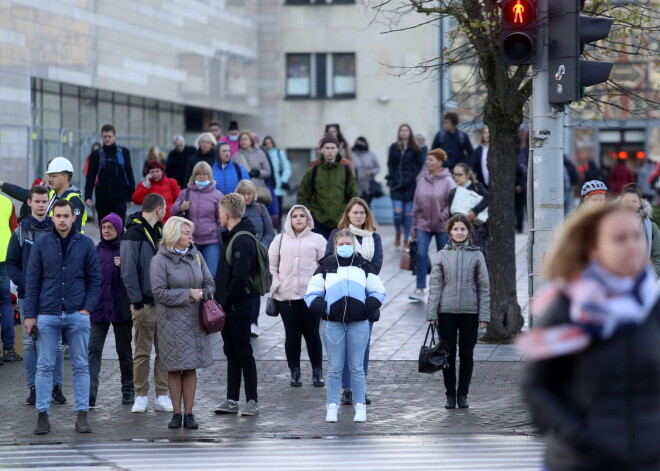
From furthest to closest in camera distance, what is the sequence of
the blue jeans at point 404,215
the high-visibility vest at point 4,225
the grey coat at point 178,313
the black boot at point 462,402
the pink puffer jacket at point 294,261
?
the blue jeans at point 404,215 < the high-visibility vest at point 4,225 < the pink puffer jacket at point 294,261 < the black boot at point 462,402 < the grey coat at point 178,313

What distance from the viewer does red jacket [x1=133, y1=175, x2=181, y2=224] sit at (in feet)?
58.0

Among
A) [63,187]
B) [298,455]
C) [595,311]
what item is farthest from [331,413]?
[595,311]

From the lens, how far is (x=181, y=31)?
121 ft

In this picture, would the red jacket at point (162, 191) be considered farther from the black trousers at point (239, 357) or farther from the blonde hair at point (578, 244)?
the blonde hair at point (578, 244)

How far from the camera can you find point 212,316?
443 inches

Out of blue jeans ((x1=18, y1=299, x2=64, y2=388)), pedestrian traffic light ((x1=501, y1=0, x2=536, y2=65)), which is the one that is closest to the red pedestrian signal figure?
pedestrian traffic light ((x1=501, y1=0, x2=536, y2=65))

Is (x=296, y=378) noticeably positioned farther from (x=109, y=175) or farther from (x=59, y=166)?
(x=109, y=175)

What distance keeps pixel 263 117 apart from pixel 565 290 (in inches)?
Answer: 1541

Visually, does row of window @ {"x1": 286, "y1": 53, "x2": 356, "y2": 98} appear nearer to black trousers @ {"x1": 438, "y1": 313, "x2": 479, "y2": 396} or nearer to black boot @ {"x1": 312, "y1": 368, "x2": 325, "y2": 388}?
black boot @ {"x1": 312, "y1": 368, "x2": 325, "y2": 388}

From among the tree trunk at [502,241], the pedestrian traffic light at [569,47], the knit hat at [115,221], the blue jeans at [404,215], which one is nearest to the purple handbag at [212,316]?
the knit hat at [115,221]

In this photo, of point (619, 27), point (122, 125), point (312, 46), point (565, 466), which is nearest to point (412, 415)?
point (619, 27)

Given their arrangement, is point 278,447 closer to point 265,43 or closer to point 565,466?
point 565,466

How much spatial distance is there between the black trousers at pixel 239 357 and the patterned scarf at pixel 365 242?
113 cm

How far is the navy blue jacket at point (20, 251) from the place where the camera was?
12680 mm
